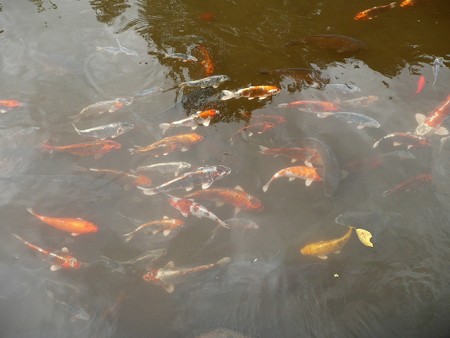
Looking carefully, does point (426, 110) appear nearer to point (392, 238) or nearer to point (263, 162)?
point (392, 238)

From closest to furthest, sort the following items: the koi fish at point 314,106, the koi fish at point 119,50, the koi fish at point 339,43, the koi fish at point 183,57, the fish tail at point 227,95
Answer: the koi fish at point 314,106 → the fish tail at point 227,95 → the koi fish at point 339,43 → the koi fish at point 183,57 → the koi fish at point 119,50

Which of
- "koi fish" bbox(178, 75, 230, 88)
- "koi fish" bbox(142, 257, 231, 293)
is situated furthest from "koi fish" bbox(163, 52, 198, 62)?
"koi fish" bbox(142, 257, 231, 293)

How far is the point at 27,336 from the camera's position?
12.3 feet

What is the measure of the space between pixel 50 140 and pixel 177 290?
10.1 ft

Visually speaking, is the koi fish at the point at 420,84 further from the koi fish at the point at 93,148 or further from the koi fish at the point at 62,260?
the koi fish at the point at 62,260

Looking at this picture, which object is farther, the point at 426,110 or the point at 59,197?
the point at 426,110

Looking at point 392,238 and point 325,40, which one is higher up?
point 325,40

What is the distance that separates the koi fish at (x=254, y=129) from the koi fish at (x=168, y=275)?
201 centimetres

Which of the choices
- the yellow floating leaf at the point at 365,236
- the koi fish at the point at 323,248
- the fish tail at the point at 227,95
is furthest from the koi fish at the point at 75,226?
the yellow floating leaf at the point at 365,236

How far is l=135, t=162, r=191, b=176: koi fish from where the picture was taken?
4.80 meters

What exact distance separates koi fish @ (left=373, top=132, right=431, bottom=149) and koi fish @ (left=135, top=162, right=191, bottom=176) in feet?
8.81

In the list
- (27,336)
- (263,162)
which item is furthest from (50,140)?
(263,162)

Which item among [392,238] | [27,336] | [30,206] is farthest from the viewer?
[30,206]

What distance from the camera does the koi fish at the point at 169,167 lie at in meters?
4.80
